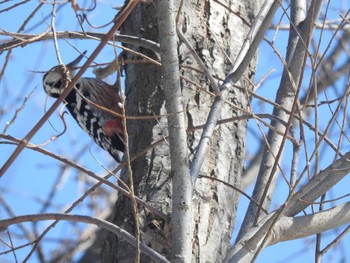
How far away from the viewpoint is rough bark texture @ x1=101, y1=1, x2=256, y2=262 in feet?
8.67

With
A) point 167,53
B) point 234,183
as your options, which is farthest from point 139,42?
point 167,53

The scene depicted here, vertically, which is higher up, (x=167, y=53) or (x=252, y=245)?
(x=167, y=53)

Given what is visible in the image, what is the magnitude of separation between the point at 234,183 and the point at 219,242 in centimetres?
29

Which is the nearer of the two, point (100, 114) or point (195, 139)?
point (195, 139)

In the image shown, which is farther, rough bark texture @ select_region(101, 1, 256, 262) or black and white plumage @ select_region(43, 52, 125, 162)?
black and white plumage @ select_region(43, 52, 125, 162)

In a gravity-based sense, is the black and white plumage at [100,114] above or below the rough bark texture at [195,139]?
above

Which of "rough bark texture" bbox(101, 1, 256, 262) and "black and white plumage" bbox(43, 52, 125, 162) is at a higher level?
"black and white plumage" bbox(43, 52, 125, 162)

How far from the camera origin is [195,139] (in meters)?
2.84

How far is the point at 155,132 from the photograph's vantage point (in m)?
2.91

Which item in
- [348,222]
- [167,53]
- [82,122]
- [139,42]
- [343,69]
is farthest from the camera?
[343,69]

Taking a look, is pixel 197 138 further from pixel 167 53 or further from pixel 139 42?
pixel 167 53

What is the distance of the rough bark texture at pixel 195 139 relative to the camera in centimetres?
264

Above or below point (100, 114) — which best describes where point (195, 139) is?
below

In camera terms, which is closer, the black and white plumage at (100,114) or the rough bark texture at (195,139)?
the rough bark texture at (195,139)
